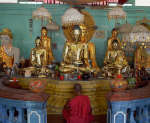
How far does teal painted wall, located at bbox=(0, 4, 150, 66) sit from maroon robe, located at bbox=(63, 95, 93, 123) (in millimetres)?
4510

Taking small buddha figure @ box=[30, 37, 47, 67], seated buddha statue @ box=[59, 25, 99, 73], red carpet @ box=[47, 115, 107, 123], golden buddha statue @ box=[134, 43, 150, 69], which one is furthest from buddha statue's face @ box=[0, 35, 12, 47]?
golden buddha statue @ box=[134, 43, 150, 69]

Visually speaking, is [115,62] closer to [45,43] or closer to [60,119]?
[45,43]

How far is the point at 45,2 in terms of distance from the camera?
7.37 meters

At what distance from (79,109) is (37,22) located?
16.2ft

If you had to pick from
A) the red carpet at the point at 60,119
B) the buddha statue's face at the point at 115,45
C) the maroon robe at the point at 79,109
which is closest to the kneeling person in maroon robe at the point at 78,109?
the maroon robe at the point at 79,109

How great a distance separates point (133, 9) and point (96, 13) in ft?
3.83

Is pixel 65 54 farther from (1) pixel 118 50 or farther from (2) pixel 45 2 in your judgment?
(2) pixel 45 2

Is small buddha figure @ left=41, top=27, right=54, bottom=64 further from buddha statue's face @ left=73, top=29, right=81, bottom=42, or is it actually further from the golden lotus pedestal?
the golden lotus pedestal

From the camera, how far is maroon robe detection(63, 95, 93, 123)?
120 inches

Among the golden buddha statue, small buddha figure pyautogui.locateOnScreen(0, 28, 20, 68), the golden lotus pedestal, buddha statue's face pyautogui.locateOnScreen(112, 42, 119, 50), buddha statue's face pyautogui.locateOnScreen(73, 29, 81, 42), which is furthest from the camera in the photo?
the golden buddha statue

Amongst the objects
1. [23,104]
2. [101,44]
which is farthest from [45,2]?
[23,104]

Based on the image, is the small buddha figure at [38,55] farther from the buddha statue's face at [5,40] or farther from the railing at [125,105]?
the railing at [125,105]

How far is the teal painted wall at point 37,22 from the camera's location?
7.36 m

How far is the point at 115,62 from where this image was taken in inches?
229
